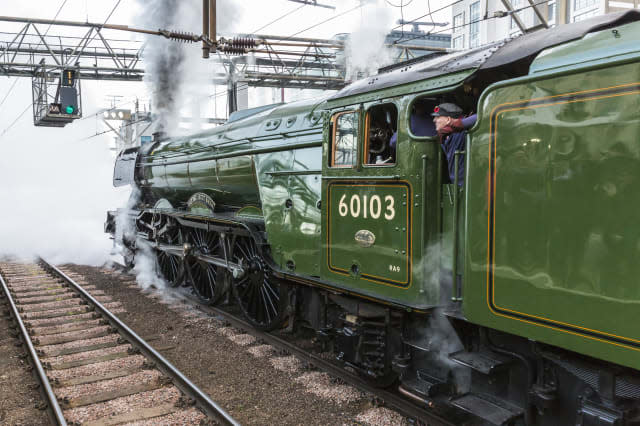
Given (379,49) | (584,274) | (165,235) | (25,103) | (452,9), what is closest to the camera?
(584,274)

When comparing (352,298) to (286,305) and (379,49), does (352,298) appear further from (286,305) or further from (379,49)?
(379,49)

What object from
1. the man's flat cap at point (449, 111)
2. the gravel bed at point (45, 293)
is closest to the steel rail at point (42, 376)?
the gravel bed at point (45, 293)

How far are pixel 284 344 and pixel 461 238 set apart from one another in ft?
11.3

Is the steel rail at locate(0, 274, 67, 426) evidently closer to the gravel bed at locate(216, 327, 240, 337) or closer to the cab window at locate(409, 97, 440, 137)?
the gravel bed at locate(216, 327, 240, 337)

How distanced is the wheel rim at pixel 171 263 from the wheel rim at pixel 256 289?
88.6 inches

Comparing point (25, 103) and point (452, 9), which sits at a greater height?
point (452, 9)

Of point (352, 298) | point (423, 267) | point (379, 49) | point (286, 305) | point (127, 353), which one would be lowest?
point (127, 353)

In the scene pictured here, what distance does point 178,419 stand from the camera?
4652 mm

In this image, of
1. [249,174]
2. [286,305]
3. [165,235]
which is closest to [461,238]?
[286,305]

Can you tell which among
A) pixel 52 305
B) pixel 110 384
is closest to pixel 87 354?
pixel 110 384

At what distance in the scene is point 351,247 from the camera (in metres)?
4.70

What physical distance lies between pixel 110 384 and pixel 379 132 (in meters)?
3.81

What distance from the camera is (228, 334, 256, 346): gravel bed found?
22.4 feet

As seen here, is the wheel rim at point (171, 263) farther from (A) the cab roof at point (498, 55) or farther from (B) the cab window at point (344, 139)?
(A) the cab roof at point (498, 55)
